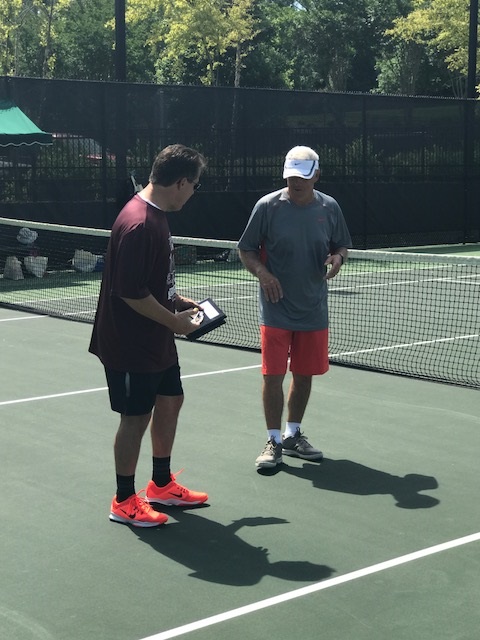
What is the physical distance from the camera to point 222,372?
9391mm

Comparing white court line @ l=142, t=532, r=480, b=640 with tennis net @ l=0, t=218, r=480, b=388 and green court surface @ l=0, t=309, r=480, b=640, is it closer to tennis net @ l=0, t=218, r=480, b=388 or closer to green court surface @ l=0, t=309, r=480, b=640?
green court surface @ l=0, t=309, r=480, b=640

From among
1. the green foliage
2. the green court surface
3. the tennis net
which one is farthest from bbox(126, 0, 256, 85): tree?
the green court surface

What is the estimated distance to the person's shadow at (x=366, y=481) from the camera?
19.3 feet

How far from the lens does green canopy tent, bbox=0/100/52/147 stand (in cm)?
1641

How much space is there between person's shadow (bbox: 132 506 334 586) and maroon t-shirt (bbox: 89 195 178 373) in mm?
791

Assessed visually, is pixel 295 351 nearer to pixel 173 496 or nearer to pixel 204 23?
pixel 173 496

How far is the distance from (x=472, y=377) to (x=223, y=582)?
4897 millimetres

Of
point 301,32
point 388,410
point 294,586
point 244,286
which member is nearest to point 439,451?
point 388,410

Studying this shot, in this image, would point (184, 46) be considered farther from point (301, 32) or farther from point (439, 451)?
point (439, 451)

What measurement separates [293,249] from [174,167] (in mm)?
1424

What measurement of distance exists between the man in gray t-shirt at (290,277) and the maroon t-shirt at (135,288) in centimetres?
120

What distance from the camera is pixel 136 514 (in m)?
5.40

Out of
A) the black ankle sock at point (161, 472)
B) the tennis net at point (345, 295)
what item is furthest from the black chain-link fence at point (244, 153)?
the black ankle sock at point (161, 472)

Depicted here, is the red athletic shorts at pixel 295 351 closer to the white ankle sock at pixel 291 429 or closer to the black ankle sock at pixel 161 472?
the white ankle sock at pixel 291 429
